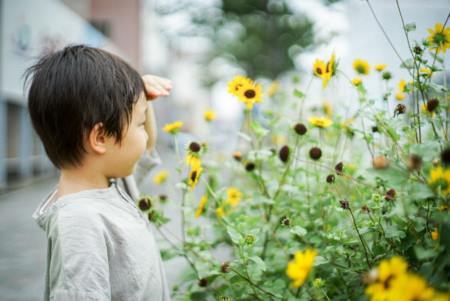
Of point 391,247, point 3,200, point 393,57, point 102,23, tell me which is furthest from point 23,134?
point 102,23

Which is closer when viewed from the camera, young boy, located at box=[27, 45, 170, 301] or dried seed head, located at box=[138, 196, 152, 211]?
young boy, located at box=[27, 45, 170, 301]

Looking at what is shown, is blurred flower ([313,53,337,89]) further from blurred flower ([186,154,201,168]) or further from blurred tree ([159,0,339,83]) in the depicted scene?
blurred tree ([159,0,339,83])

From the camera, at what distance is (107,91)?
103 centimetres

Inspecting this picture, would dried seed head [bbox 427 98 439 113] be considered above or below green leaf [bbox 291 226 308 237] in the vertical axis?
above

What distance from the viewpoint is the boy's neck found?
40.8 inches

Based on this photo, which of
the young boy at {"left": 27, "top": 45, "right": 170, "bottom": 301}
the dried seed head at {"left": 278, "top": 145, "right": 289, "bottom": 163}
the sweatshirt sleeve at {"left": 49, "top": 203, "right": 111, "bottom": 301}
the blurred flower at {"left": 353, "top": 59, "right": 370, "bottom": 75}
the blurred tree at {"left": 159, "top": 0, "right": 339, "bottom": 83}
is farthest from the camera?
the blurred tree at {"left": 159, "top": 0, "right": 339, "bottom": 83}

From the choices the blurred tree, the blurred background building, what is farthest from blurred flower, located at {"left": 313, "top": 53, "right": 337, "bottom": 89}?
the blurred tree

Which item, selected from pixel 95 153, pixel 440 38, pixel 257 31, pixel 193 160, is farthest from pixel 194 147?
pixel 257 31

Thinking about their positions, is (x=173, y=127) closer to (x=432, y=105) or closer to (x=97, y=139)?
(x=97, y=139)

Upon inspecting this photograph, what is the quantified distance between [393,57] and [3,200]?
414 centimetres

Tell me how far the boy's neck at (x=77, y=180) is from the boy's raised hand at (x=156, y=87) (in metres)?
0.30

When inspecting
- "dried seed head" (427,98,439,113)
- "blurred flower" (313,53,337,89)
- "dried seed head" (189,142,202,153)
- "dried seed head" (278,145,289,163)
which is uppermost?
"blurred flower" (313,53,337,89)

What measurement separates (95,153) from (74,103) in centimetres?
12

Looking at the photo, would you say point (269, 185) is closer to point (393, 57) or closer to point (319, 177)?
point (319, 177)
